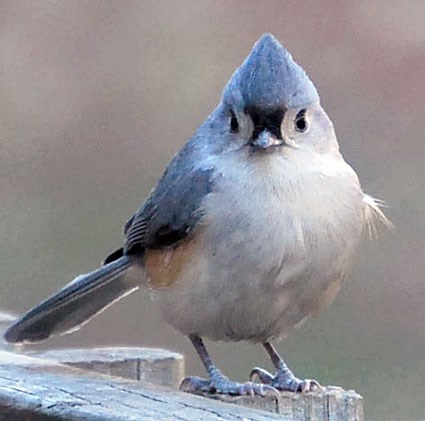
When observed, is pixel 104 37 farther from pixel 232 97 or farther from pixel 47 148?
pixel 232 97

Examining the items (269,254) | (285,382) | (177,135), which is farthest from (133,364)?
(177,135)

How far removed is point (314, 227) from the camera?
359 centimetres

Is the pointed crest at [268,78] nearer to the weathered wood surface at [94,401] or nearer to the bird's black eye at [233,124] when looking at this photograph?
the bird's black eye at [233,124]

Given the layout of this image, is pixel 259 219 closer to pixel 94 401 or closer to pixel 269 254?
pixel 269 254

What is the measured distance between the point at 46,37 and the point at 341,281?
486 cm

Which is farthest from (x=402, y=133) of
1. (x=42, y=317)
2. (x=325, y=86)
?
(x=42, y=317)

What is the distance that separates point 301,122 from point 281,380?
0.60m

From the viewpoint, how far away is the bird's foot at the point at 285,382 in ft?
10.3

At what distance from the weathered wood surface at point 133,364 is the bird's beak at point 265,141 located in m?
0.52

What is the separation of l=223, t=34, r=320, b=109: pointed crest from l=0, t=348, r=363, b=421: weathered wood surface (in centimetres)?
64

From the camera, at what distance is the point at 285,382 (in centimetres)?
337

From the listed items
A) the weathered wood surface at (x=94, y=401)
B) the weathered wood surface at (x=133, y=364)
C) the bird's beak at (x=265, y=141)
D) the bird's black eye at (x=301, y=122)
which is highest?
the bird's black eye at (x=301, y=122)

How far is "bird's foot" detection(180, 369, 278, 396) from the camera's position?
304 cm

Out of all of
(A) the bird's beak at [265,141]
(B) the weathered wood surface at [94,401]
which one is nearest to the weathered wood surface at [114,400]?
(B) the weathered wood surface at [94,401]
